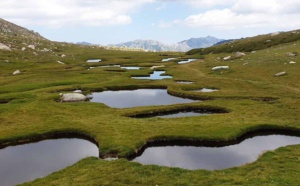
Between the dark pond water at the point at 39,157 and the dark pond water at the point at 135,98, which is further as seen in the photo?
the dark pond water at the point at 135,98

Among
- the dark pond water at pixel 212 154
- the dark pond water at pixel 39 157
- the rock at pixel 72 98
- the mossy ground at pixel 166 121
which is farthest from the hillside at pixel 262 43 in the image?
the dark pond water at pixel 39 157

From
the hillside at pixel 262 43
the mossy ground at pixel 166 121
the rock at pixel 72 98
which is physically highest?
the hillside at pixel 262 43

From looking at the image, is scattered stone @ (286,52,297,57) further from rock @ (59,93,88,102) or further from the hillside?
rock @ (59,93,88,102)

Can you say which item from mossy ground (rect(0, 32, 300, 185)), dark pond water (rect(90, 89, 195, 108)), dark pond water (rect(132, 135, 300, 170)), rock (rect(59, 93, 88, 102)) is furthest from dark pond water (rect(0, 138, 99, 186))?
rock (rect(59, 93, 88, 102))

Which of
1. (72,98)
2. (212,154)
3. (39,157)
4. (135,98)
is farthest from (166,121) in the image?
(72,98)

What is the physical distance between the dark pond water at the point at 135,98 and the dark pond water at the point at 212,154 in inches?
982

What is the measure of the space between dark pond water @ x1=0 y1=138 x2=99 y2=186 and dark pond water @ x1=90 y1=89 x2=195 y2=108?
21517 mm

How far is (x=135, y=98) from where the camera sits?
6838 cm

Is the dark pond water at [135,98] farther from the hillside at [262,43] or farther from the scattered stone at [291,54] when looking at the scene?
the hillside at [262,43]

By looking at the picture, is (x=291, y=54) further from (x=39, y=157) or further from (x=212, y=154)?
(x=39, y=157)

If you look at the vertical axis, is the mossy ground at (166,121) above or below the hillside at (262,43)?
below

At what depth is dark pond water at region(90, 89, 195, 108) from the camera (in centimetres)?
6250

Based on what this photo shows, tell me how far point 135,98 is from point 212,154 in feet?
117

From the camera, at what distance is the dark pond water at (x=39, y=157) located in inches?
1222
